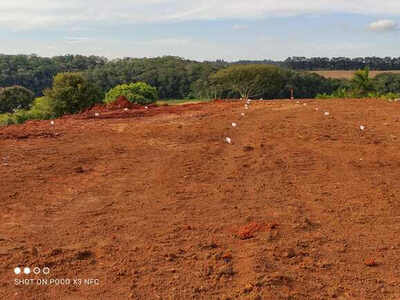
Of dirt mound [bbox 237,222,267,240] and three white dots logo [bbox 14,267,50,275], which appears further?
dirt mound [bbox 237,222,267,240]

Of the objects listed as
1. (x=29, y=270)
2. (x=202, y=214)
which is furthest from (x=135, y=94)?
(x=29, y=270)

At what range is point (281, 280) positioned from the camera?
325 cm

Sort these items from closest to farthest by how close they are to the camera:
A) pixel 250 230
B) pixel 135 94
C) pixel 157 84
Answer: pixel 250 230 < pixel 135 94 < pixel 157 84

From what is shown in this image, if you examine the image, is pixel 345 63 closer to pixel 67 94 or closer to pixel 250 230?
pixel 67 94

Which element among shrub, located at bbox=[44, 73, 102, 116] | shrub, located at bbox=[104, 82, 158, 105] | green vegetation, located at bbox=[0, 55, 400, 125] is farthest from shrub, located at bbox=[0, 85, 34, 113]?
shrub, located at bbox=[44, 73, 102, 116]

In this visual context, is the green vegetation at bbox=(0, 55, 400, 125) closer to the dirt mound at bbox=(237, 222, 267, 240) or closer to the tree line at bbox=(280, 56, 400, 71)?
the dirt mound at bbox=(237, 222, 267, 240)

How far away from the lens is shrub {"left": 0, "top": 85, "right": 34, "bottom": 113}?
1549 inches

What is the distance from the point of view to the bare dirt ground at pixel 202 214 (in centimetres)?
325

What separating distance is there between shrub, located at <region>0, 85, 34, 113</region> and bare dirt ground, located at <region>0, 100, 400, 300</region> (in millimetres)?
33274

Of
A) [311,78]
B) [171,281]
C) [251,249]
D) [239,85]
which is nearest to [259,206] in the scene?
[251,249]

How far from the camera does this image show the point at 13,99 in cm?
4000

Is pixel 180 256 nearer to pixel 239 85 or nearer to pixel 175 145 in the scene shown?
pixel 175 145

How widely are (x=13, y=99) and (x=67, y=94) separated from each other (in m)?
20.4

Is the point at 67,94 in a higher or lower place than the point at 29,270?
higher
